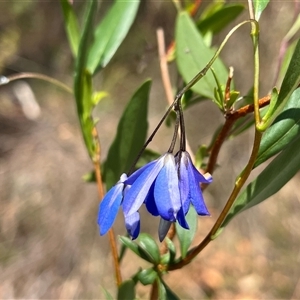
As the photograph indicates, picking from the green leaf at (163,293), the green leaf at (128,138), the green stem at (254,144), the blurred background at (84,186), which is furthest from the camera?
the blurred background at (84,186)

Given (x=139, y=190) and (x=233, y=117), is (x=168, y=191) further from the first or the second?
(x=233, y=117)

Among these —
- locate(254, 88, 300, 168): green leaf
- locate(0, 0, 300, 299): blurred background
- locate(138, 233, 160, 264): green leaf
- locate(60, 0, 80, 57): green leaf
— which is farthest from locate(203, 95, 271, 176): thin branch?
locate(0, 0, 300, 299): blurred background

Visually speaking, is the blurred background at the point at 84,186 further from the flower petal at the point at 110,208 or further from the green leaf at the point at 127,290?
the flower petal at the point at 110,208

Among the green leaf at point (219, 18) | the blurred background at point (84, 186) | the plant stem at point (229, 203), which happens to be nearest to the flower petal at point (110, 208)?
the plant stem at point (229, 203)

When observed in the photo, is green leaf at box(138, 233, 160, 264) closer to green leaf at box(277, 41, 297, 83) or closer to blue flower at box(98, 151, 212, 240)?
blue flower at box(98, 151, 212, 240)

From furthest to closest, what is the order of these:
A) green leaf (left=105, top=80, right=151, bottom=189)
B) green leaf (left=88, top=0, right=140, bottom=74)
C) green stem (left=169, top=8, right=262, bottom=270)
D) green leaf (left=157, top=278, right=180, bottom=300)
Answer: green leaf (left=88, top=0, right=140, bottom=74) < green leaf (left=105, top=80, right=151, bottom=189) < green leaf (left=157, top=278, right=180, bottom=300) < green stem (left=169, top=8, right=262, bottom=270)

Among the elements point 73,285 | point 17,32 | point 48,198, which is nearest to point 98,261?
point 73,285

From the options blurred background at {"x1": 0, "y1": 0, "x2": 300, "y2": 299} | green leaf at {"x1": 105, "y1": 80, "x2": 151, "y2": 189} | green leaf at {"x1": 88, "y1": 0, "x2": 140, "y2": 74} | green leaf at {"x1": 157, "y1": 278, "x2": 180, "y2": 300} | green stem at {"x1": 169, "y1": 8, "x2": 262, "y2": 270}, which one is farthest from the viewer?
blurred background at {"x1": 0, "y1": 0, "x2": 300, "y2": 299}
